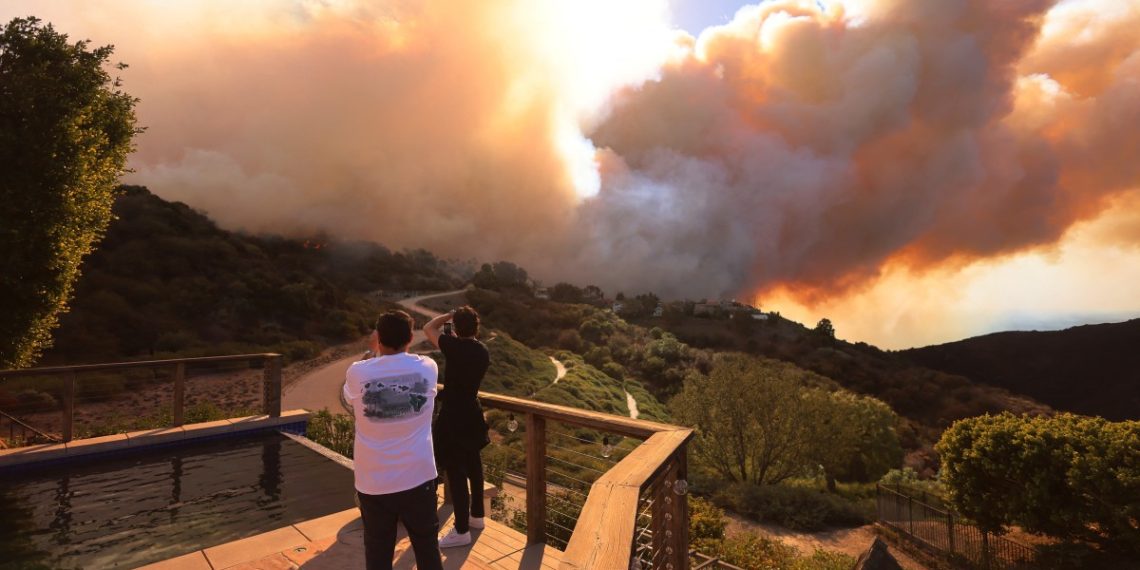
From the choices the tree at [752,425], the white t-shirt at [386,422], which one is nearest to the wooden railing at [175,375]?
the white t-shirt at [386,422]

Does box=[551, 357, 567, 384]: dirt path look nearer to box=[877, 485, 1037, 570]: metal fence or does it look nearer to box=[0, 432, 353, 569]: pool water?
box=[877, 485, 1037, 570]: metal fence

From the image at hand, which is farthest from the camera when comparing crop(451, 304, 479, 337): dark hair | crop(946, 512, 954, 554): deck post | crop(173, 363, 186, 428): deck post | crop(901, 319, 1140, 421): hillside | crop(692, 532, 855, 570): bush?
crop(901, 319, 1140, 421): hillside

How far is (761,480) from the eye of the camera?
87.1 feet

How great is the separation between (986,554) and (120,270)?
49556mm

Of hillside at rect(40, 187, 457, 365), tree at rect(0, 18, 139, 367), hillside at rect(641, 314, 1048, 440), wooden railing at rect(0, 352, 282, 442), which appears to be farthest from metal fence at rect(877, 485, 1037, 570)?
hillside at rect(40, 187, 457, 365)

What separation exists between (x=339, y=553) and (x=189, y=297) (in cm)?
4141

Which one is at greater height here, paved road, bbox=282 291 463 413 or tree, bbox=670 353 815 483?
paved road, bbox=282 291 463 413

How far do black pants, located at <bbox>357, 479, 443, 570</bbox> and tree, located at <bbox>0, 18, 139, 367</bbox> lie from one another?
907 centimetres

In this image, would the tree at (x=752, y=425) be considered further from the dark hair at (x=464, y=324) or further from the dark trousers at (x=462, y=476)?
the dark hair at (x=464, y=324)

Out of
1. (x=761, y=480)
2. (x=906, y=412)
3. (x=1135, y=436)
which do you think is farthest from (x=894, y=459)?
(x=906, y=412)

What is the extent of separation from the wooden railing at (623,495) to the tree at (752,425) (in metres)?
24.6

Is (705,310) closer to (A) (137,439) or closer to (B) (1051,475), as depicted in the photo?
(B) (1051,475)

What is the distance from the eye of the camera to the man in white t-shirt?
2.92 meters

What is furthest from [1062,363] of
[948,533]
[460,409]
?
[460,409]
